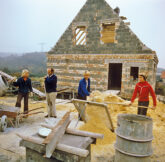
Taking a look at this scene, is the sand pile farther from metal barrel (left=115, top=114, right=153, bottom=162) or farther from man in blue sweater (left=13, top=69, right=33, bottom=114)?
man in blue sweater (left=13, top=69, right=33, bottom=114)

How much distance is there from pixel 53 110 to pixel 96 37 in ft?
22.8

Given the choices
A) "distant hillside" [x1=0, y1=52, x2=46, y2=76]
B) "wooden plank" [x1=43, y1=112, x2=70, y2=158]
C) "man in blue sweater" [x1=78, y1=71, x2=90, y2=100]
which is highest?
"distant hillside" [x1=0, y1=52, x2=46, y2=76]

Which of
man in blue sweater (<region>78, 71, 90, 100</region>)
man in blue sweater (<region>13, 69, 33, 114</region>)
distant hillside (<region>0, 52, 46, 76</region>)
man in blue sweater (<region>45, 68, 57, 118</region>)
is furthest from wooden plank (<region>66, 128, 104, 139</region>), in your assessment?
distant hillside (<region>0, 52, 46, 76</region>)

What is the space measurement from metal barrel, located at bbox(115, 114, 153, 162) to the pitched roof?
7651 millimetres

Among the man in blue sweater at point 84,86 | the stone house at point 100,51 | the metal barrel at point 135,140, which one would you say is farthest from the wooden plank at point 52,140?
the stone house at point 100,51

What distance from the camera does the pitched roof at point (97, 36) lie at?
1049 centimetres

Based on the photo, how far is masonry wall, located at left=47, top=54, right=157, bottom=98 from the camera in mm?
10078

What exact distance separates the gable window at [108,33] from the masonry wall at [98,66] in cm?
164

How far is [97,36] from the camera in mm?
11531

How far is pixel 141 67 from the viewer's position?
10094 mm

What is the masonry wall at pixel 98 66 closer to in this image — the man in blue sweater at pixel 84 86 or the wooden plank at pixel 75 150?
the man in blue sweater at pixel 84 86

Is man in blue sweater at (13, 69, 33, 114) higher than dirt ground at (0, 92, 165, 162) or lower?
higher

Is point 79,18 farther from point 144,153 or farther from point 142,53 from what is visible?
point 144,153

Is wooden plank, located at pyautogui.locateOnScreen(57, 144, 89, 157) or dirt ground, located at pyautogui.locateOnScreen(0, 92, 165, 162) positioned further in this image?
dirt ground, located at pyautogui.locateOnScreen(0, 92, 165, 162)
